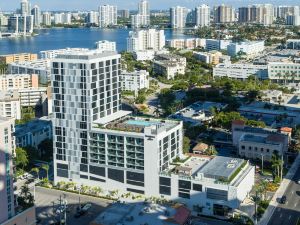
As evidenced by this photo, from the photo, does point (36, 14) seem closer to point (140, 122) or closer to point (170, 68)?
point (170, 68)

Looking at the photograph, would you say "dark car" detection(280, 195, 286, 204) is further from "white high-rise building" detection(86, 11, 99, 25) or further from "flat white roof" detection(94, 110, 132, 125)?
"white high-rise building" detection(86, 11, 99, 25)

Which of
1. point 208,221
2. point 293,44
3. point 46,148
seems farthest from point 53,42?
point 208,221

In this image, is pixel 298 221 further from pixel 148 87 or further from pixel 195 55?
pixel 195 55

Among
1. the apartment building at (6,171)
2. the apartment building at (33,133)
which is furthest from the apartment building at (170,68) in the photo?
the apartment building at (6,171)

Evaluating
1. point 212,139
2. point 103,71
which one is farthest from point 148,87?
point 103,71

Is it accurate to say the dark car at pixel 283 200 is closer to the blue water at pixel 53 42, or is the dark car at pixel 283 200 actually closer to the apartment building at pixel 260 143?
the apartment building at pixel 260 143

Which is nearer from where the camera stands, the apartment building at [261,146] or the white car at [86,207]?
the white car at [86,207]
